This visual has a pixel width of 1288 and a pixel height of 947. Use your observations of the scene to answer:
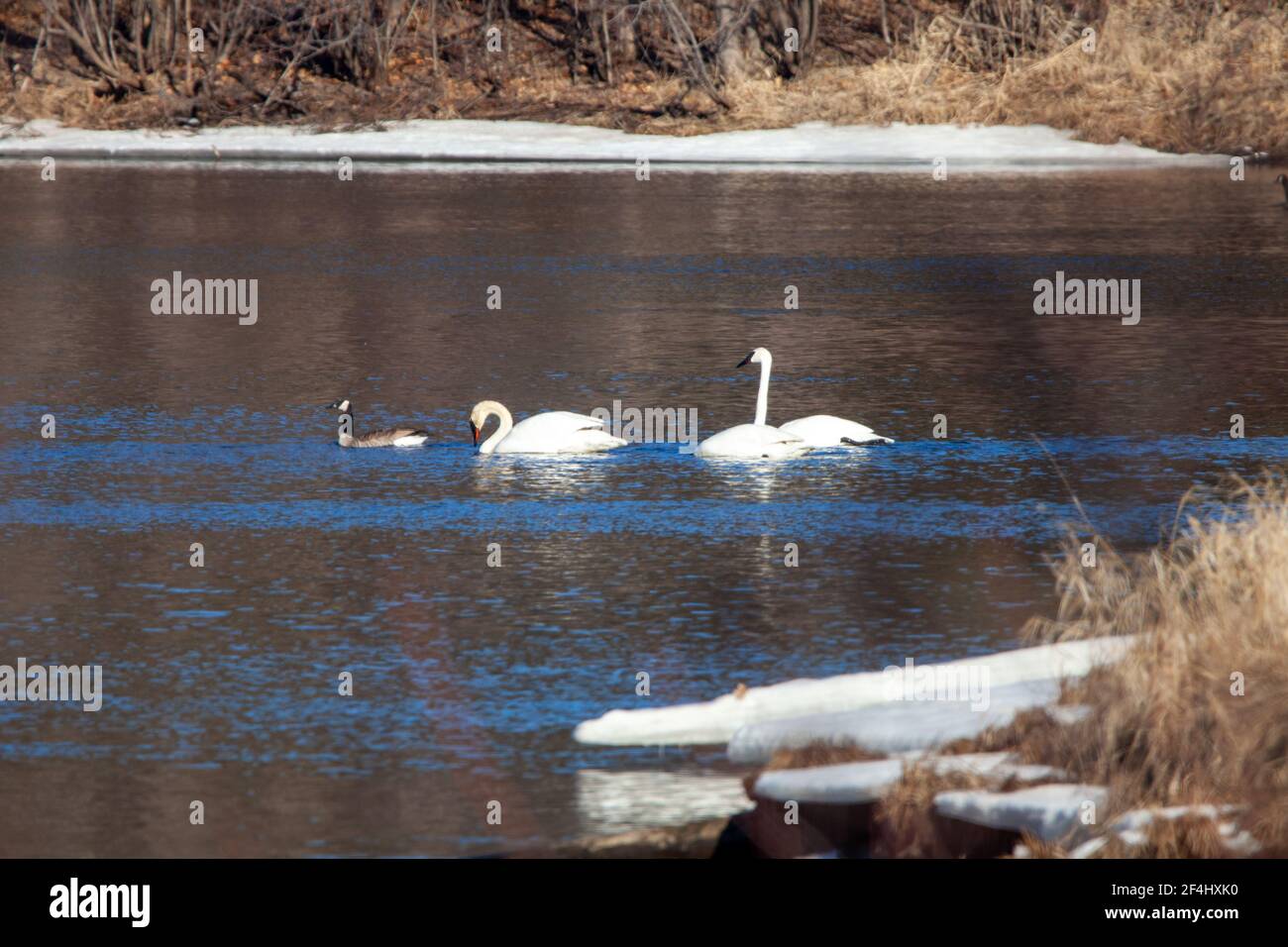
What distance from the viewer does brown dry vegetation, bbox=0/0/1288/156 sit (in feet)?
123

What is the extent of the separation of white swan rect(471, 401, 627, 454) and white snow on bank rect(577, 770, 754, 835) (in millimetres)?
5879

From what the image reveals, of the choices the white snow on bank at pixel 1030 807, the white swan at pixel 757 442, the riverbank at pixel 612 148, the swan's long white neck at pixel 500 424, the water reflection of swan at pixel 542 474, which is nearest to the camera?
the white snow on bank at pixel 1030 807

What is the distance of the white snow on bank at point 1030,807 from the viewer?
622 cm

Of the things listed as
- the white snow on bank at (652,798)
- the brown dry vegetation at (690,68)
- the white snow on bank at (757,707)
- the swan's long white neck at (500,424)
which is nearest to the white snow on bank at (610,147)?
the brown dry vegetation at (690,68)

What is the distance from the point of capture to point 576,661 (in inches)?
338

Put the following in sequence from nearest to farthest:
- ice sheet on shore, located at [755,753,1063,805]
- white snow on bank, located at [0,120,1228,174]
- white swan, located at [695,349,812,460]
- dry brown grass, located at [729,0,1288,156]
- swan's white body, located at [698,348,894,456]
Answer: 1. ice sheet on shore, located at [755,753,1063,805]
2. white swan, located at [695,349,812,460]
3. swan's white body, located at [698,348,894,456]
4. white snow on bank, located at [0,120,1228,174]
5. dry brown grass, located at [729,0,1288,156]

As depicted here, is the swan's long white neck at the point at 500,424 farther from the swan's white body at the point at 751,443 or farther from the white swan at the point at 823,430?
the white swan at the point at 823,430

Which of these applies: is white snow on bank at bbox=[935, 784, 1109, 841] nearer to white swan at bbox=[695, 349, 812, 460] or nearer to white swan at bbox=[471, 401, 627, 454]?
white swan at bbox=[695, 349, 812, 460]

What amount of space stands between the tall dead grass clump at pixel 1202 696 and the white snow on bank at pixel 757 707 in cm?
19

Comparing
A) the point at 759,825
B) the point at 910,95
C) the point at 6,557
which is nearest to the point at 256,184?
the point at 910,95

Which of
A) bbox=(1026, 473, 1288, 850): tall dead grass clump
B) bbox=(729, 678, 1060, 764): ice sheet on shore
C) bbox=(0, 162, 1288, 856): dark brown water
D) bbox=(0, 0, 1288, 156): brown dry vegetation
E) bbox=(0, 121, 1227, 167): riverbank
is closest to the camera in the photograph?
bbox=(1026, 473, 1288, 850): tall dead grass clump

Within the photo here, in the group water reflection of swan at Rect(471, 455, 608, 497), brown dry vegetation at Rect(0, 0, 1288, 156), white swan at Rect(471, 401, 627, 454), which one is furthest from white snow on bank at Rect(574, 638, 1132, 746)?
brown dry vegetation at Rect(0, 0, 1288, 156)

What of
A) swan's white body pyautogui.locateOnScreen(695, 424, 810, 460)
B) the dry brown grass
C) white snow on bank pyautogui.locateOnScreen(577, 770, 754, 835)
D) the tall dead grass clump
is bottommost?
white snow on bank pyautogui.locateOnScreen(577, 770, 754, 835)
